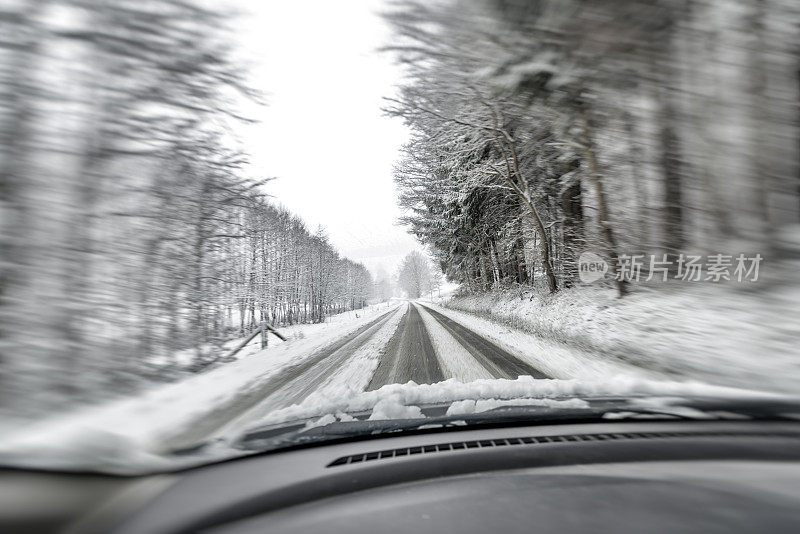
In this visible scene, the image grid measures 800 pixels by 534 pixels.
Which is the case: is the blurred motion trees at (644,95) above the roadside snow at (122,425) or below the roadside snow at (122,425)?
above

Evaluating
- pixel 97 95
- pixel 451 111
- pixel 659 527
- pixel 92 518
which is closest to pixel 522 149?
pixel 451 111

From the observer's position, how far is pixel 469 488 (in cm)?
176

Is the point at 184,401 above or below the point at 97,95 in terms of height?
below

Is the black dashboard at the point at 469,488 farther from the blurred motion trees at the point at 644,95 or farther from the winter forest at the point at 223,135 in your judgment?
the blurred motion trees at the point at 644,95

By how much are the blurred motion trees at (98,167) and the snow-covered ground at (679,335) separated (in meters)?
6.40

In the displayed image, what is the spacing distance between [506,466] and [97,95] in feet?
15.5

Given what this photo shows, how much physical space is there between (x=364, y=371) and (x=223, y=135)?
465 centimetres

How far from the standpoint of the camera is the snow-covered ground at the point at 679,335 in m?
4.35

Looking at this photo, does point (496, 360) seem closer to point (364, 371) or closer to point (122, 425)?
point (364, 371)

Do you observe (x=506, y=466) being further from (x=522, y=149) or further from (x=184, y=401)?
(x=522, y=149)

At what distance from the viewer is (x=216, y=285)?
32.0 ft

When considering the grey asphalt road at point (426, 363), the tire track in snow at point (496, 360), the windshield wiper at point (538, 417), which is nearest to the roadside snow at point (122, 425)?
the windshield wiper at point (538, 417)

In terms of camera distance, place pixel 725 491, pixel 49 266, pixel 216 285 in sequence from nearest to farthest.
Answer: pixel 725 491
pixel 49 266
pixel 216 285

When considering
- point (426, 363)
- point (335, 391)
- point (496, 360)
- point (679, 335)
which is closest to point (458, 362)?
point (426, 363)
